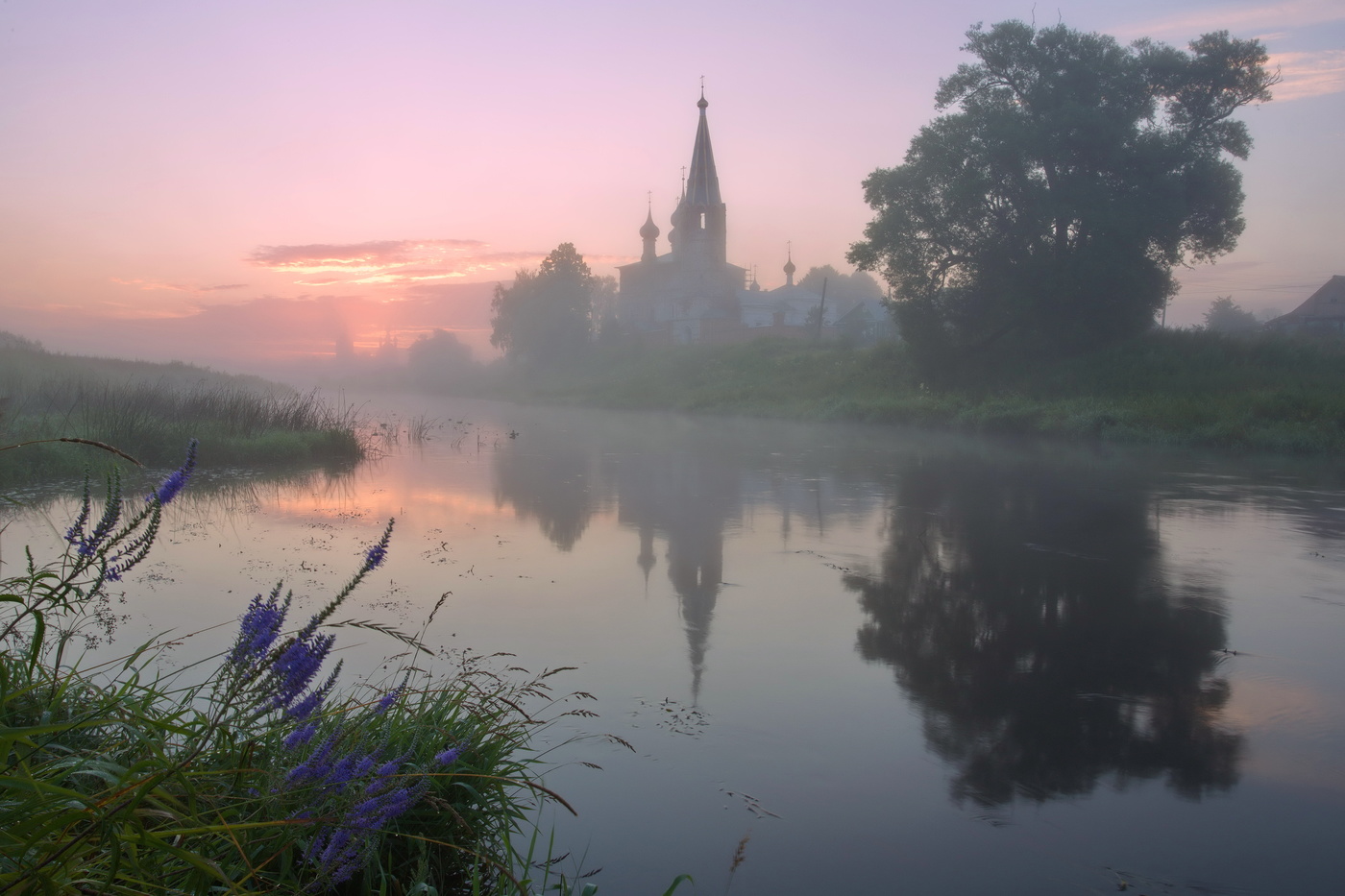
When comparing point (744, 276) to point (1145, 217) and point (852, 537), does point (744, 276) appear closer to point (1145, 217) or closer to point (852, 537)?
point (1145, 217)

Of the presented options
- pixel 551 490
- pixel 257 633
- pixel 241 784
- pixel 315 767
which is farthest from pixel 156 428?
pixel 315 767

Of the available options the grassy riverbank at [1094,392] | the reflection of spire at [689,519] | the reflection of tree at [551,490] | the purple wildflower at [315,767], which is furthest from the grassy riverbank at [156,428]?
the grassy riverbank at [1094,392]

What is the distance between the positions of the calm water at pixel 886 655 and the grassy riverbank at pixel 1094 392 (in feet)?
29.3

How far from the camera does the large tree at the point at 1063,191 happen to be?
26.7m

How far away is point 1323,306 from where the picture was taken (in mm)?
44969

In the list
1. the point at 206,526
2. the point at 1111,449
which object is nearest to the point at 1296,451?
the point at 1111,449

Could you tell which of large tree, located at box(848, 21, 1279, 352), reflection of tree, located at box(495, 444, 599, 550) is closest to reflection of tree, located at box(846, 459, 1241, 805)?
reflection of tree, located at box(495, 444, 599, 550)

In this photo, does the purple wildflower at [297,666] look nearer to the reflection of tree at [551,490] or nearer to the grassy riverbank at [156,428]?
the reflection of tree at [551,490]

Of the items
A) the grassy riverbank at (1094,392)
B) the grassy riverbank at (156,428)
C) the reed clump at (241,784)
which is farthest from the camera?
the grassy riverbank at (1094,392)

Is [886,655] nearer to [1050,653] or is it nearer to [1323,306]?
[1050,653]

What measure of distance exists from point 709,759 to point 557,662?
4.28 ft

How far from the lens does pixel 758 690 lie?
14.5 feet

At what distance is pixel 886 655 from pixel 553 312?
59.9 m

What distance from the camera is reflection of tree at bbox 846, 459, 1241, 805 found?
3.74 metres
